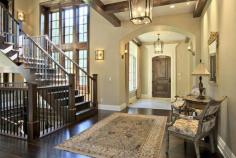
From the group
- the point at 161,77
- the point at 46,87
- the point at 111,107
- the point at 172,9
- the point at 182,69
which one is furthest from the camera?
the point at 161,77

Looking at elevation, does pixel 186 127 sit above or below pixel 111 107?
above

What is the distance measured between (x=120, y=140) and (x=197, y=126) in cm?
144

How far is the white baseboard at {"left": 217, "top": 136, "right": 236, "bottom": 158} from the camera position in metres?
2.69

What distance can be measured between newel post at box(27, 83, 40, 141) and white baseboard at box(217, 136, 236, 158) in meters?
3.45

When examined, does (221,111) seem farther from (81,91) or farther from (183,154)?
(81,91)

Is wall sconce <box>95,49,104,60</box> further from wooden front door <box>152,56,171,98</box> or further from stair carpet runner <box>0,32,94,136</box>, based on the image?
wooden front door <box>152,56,171,98</box>

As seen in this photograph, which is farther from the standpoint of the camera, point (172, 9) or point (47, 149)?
point (172, 9)

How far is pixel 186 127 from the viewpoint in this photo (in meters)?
2.82

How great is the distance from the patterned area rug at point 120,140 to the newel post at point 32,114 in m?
0.76

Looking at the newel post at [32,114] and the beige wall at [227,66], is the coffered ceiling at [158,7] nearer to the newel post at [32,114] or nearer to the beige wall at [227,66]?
the beige wall at [227,66]

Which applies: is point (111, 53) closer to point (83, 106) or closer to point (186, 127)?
point (83, 106)

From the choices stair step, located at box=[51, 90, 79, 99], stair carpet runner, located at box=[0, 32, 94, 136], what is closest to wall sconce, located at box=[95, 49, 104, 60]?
stair carpet runner, located at box=[0, 32, 94, 136]

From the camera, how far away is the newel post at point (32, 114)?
3.69 meters

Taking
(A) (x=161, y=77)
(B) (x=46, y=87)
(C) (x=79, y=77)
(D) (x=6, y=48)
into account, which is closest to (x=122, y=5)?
(B) (x=46, y=87)
